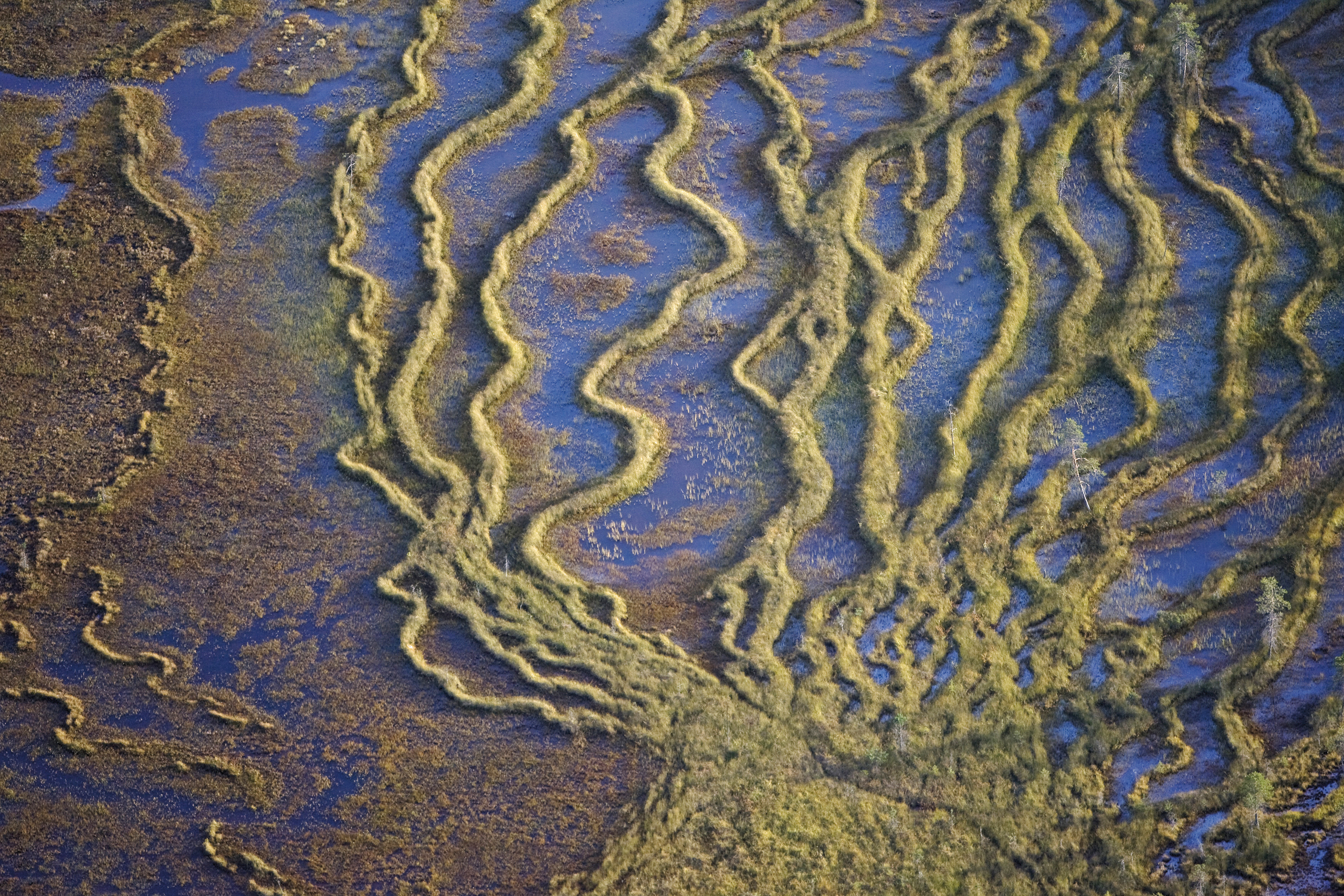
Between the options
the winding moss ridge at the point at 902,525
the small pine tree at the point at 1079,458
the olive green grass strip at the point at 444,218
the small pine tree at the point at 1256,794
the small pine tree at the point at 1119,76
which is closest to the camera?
the small pine tree at the point at 1256,794

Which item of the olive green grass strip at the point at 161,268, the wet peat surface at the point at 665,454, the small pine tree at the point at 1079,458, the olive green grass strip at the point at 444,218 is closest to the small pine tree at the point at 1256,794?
the wet peat surface at the point at 665,454

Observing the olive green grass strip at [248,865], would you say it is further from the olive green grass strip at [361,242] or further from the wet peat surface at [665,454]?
the olive green grass strip at [361,242]

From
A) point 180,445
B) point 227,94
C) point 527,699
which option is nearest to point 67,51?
point 227,94

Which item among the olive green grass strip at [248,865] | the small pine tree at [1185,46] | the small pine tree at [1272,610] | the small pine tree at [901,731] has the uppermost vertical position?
the small pine tree at [1185,46]

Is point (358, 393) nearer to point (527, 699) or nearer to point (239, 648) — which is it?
point (239, 648)

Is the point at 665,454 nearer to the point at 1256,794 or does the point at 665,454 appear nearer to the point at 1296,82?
the point at 1256,794

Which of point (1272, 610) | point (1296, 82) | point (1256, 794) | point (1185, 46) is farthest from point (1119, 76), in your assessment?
point (1256, 794)
